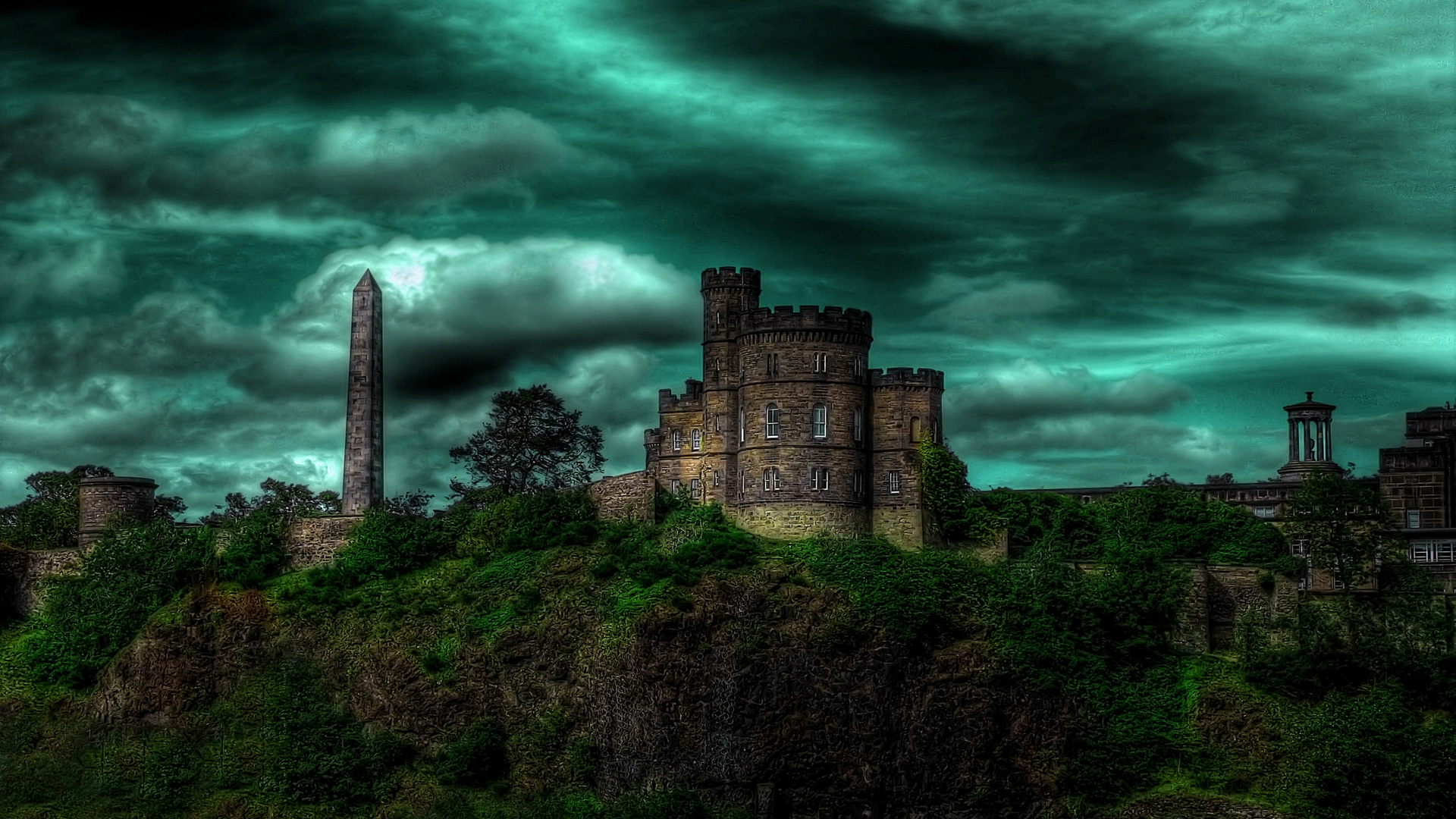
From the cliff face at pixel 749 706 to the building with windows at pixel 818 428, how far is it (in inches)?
232

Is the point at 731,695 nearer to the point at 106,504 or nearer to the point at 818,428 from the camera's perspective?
the point at 818,428

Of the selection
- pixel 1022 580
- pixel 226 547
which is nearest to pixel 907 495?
pixel 1022 580

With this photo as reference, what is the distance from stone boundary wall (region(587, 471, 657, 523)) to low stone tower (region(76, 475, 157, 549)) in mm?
20050

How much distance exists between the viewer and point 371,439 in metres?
67.6

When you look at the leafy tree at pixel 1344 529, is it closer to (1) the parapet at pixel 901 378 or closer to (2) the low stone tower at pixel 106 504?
(1) the parapet at pixel 901 378

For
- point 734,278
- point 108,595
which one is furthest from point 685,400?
point 108,595

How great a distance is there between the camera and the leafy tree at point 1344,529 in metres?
61.1

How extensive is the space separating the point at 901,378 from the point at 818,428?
408 centimetres

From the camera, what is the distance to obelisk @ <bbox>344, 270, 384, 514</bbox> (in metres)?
67.5

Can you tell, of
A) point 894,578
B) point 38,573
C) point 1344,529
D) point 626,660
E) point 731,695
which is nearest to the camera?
point 731,695

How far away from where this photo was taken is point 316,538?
2667 inches

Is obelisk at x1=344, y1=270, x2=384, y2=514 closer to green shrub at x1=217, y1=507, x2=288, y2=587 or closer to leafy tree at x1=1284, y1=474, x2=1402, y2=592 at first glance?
green shrub at x1=217, y1=507, x2=288, y2=587

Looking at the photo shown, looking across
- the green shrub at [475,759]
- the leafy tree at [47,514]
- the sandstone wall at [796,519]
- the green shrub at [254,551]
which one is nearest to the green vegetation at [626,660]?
the green shrub at [475,759]

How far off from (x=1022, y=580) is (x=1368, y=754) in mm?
12673
